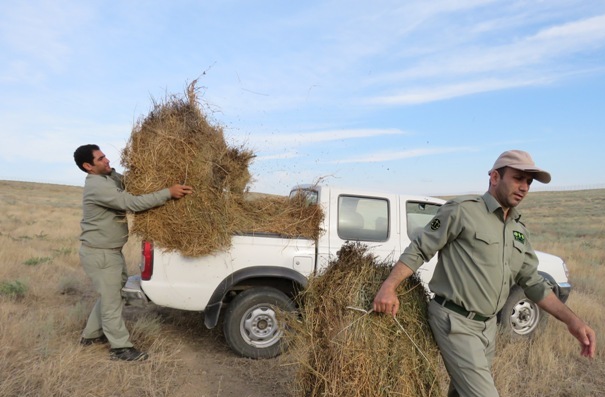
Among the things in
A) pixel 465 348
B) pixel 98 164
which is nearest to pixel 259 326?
pixel 98 164

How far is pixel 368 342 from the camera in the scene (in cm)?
275

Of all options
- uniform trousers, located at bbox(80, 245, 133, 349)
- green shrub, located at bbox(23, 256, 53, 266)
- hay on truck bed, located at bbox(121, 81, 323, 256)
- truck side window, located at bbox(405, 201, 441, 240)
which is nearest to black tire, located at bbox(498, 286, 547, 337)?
truck side window, located at bbox(405, 201, 441, 240)

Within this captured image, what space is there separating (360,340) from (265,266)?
228 centimetres

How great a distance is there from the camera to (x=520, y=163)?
104 inches

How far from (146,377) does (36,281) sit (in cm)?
486

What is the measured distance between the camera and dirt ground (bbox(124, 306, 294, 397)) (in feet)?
13.9

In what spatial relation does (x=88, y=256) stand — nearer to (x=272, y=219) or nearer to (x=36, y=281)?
(x=272, y=219)

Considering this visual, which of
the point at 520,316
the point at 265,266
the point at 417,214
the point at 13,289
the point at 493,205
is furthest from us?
the point at 13,289

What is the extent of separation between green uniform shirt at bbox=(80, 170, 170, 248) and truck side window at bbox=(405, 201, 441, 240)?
2.67m

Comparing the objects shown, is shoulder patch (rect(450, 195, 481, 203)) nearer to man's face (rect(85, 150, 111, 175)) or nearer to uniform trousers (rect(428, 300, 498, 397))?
uniform trousers (rect(428, 300, 498, 397))

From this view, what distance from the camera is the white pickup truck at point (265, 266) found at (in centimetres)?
477

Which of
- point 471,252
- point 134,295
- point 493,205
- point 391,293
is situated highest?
A: point 493,205

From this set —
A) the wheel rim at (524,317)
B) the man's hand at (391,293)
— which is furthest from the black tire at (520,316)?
the man's hand at (391,293)

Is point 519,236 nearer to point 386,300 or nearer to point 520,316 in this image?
point 386,300
